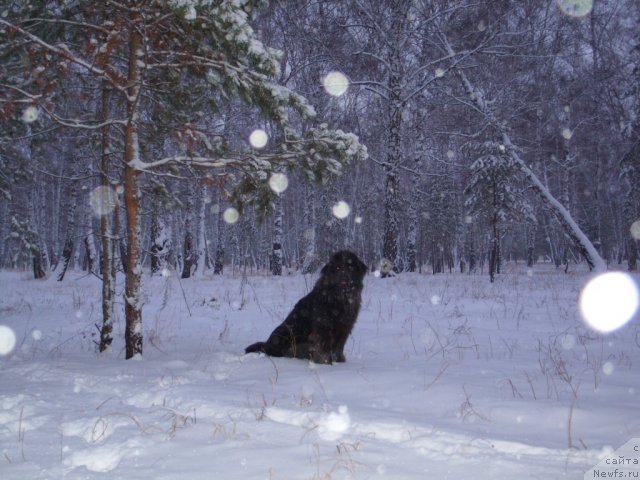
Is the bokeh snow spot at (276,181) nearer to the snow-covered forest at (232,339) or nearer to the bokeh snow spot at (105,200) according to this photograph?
the snow-covered forest at (232,339)

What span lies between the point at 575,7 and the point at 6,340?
21131 millimetres

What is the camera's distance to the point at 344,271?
201 inches

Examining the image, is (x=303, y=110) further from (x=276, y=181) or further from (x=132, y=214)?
(x=132, y=214)

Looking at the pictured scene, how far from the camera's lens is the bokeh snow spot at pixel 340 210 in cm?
2567

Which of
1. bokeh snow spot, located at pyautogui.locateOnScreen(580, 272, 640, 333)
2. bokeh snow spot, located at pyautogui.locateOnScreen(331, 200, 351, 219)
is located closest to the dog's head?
bokeh snow spot, located at pyautogui.locateOnScreen(580, 272, 640, 333)

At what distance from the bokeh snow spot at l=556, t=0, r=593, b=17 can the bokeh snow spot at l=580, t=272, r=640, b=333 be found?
403 inches

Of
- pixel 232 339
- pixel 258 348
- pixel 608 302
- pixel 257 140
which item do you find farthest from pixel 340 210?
pixel 258 348

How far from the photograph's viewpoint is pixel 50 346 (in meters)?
6.41

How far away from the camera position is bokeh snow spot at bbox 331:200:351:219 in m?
25.7

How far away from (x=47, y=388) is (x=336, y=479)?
2915mm

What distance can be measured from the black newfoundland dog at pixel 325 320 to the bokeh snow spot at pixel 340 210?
67.2 feet

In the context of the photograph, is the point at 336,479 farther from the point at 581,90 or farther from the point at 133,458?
the point at 581,90

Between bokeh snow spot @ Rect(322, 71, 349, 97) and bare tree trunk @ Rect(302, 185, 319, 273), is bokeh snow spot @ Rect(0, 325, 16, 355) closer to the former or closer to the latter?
bare tree trunk @ Rect(302, 185, 319, 273)

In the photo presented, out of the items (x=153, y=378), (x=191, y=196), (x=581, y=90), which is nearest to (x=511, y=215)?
(x=581, y=90)
